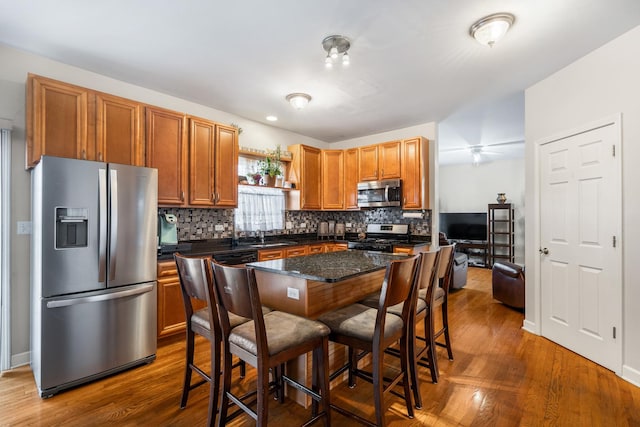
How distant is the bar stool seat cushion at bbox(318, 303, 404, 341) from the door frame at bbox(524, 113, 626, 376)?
2.00 meters

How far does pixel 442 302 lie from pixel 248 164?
10.5 feet

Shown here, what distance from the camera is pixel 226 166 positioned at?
3799 millimetres

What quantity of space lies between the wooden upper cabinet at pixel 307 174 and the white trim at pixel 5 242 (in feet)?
Result: 10.7

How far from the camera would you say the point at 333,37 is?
2.39m

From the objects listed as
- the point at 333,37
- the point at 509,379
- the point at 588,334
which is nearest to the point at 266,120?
the point at 333,37

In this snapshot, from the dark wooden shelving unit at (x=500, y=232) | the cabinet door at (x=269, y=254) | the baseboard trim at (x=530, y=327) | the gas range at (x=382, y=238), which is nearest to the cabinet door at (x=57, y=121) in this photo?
the cabinet door at (x=269, y=254)

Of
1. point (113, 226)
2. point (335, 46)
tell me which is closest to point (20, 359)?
point (113, 226)

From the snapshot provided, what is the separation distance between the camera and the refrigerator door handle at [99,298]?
2207 millimetres

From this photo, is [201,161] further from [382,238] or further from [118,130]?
[382,238]

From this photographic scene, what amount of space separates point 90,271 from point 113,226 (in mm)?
372

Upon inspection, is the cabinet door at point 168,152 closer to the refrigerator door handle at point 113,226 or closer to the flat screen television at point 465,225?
the refrigerator door handle at point 113,226

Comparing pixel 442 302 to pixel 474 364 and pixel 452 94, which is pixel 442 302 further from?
pixel 452 94

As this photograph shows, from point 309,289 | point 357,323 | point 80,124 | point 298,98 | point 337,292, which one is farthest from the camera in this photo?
point 298,98

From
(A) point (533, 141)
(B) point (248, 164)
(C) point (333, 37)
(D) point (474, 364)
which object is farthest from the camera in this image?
(B) point (248, 164)
